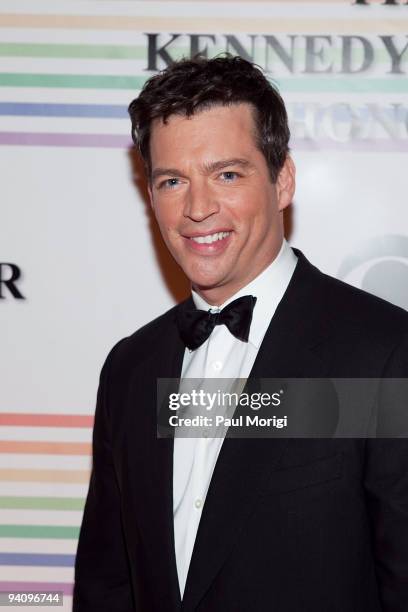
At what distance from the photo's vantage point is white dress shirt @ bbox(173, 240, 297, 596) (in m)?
1.64

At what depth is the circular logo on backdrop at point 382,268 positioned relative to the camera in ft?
7.73

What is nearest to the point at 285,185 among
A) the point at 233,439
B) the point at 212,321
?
the point at 212,321

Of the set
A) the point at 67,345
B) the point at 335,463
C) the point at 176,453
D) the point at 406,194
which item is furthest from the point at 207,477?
the point at 406,194

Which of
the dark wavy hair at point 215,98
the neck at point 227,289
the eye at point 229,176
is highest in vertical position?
the dark wavy hair at point 215,98

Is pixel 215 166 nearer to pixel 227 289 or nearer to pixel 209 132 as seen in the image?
pixel 209 132

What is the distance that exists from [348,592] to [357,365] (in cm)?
42

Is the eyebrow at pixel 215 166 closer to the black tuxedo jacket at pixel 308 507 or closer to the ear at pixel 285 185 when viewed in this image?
the ear at pixel 285 185

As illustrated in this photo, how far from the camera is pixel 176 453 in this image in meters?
1.72

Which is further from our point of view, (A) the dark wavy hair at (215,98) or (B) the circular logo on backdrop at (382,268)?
(B) the circular logo on backdrop at (382,268)

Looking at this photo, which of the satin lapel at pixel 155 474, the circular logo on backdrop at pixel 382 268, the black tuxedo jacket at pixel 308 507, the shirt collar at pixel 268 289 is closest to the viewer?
the black tuxedo jacket at pixel 308 507

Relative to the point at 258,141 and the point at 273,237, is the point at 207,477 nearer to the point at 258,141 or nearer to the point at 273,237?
the point at 273,237

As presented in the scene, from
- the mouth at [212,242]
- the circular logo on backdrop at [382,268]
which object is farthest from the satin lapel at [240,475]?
the circular logo on backdrop at [382,268]

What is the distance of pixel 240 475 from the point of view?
1.53m

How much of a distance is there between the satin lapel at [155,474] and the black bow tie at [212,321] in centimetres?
6
